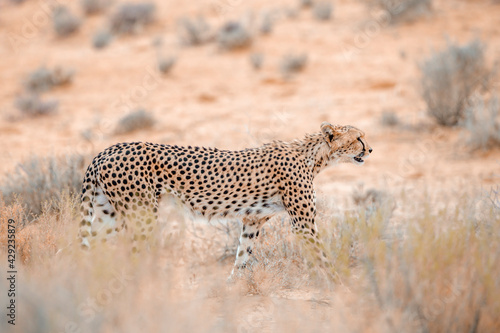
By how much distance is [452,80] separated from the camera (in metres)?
8.66

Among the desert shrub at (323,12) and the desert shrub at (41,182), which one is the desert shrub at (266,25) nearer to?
the desert shrub at (323,12)

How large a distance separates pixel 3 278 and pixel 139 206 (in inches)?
40.3

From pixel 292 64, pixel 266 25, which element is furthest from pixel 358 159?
pixel 266 25

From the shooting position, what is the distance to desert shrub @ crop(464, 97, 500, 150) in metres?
7.44

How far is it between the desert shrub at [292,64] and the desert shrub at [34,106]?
496cm

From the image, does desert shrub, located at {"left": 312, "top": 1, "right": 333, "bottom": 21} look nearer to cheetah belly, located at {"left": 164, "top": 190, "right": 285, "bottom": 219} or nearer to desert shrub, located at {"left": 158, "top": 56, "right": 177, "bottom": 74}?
desert shrub, located at {"left": 158, "top": 56, "right": 177, "bottom": 74}

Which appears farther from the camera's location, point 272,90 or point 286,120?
point 272,90

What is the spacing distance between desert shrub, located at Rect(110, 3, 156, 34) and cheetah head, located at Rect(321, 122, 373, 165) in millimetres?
13549

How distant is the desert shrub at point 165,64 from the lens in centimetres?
1248

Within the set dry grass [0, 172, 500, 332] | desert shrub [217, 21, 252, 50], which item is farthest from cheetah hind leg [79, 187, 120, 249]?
desert shrub [217, 21, 252, 50]

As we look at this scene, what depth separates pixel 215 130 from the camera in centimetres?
911

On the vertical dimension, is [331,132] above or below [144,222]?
above

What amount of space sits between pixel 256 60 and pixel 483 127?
612 cm

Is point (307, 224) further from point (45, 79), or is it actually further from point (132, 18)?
point (132, 18)
